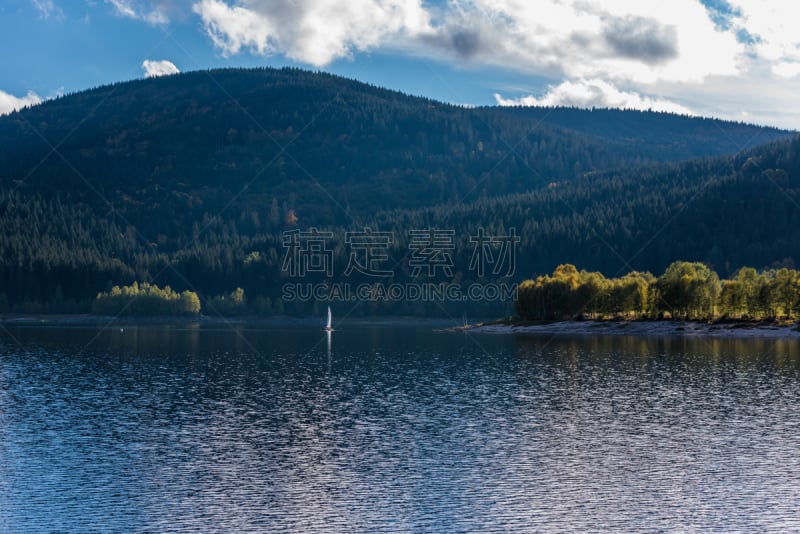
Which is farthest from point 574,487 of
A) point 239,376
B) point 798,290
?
point 798,290

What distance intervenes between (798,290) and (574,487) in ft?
542

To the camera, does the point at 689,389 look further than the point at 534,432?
Yes

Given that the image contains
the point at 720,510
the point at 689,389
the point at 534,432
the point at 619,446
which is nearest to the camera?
the point at 720,510

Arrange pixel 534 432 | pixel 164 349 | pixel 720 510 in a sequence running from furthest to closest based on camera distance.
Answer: pixel 164 349 → pixel 534 432 → pixel 720 510

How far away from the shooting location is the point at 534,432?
75.8m

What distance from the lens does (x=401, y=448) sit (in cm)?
6888

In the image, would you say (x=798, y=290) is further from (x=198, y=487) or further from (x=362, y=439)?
(x=198, y=487)

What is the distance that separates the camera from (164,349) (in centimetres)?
17962

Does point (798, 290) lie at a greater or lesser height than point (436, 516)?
greater

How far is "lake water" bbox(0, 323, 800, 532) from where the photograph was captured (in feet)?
165

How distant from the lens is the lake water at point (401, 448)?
5038cm

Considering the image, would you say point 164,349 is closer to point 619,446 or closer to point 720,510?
point 619,446

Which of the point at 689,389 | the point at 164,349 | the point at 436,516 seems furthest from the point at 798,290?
the point at 436,516

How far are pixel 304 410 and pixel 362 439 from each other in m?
17.6
